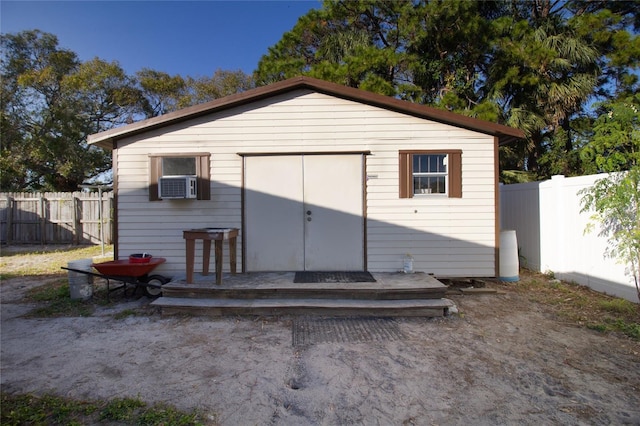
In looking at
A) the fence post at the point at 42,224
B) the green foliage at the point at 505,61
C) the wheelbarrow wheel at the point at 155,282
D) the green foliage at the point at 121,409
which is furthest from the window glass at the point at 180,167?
the fence post at the point at 42,224

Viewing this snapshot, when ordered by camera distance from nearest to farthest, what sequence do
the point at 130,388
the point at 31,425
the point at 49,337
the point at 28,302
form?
the point at 31,425 < the point at 130,388 < the point at 49,337 < the point at 28,302

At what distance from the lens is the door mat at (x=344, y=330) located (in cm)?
380

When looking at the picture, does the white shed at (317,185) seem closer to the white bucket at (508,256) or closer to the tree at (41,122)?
the white bucket at (508,256)

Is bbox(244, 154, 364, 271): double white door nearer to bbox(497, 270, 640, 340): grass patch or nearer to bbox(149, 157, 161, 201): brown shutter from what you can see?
bbox(149, 157, 161, 201): brown shutter

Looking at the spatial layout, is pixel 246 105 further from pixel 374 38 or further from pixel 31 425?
pixel 374 38

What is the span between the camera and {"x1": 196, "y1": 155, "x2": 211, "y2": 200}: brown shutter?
5832 mm

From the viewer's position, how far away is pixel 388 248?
5.85 metres

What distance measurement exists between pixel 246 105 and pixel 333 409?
4.96m

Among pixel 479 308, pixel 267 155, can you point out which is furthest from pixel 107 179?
pixel 479 308

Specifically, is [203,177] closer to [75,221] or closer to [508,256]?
[508,256]

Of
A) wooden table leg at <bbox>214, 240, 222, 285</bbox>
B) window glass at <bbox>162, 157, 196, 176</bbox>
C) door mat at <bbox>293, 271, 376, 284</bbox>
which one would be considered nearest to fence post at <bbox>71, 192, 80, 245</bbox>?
window glass at <bbox>162, 157, 196, 176</bbox>

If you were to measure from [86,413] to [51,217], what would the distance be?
1241 centimetres

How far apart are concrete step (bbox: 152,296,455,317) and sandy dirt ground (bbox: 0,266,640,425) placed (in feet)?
0.48

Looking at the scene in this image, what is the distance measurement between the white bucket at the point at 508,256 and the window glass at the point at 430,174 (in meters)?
1.52
